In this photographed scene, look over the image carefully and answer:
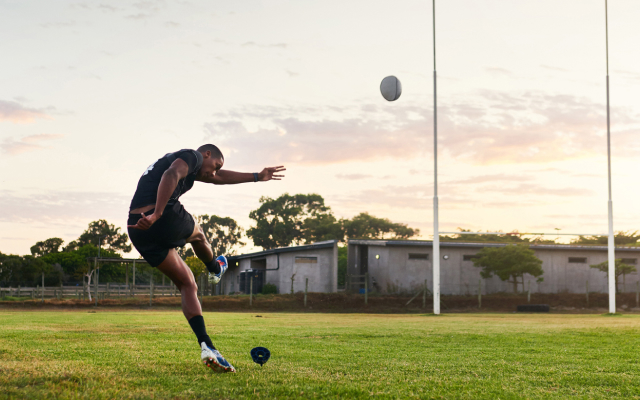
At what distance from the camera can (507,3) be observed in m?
22.7

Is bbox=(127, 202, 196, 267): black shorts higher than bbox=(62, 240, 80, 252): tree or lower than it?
higher

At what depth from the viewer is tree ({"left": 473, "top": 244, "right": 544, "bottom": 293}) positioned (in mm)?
36219

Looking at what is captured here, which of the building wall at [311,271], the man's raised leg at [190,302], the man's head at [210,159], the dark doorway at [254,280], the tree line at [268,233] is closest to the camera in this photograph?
the man's raised leg at [190,302]

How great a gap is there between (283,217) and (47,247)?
32898 millimetres

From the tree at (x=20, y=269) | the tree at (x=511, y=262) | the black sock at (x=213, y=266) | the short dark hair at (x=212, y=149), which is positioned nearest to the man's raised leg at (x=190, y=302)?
the black sock at (x=213, y=266)

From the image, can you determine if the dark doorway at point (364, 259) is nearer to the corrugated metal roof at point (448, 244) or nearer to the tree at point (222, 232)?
the corrugated metal roof at point (448, 244)

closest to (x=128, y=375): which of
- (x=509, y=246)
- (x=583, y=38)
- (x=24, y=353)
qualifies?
(x=24, y=353)

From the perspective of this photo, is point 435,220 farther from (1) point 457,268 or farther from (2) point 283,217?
(2) point 283,217

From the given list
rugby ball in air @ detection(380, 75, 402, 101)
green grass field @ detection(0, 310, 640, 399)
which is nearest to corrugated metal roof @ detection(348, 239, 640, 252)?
rugby ball in air @ detection(380, 75, 402, 101)

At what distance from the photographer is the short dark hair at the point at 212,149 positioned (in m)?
5.21

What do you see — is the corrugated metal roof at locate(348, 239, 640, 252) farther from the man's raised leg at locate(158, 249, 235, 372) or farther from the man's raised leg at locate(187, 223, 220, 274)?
the man's raised leg at locate(158, 249, 235, 372)

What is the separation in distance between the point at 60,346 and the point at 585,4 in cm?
2732

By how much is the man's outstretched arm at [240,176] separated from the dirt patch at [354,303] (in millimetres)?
26498

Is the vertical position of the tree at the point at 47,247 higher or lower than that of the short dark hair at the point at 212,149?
lower
